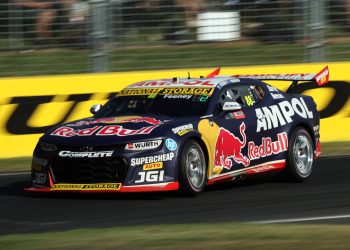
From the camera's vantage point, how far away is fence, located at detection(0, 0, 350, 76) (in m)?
15.5

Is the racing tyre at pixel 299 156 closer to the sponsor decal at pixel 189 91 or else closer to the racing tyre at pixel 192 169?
the sponsor decal at pixel 189 91

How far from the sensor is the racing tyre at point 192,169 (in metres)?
10.0

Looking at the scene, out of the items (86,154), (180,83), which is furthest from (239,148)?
(86,154)

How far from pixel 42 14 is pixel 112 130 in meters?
6.03

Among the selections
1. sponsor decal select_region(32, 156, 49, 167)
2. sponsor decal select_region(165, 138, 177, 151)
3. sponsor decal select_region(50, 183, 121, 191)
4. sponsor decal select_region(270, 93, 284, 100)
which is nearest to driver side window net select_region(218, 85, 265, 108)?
sponsor decal select_region(270, 93, 284, 100)

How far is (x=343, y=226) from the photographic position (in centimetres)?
784

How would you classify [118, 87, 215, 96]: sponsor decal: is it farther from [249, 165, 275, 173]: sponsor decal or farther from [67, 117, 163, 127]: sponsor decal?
[249, 165, 275, 173]: sponsor decal

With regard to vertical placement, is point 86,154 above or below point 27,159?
above

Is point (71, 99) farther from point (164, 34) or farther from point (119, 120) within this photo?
point (119, 120)

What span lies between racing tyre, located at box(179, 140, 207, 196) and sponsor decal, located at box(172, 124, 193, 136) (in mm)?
121

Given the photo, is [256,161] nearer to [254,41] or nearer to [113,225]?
[113,225]

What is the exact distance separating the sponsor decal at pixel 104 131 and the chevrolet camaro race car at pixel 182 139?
0.01 meters

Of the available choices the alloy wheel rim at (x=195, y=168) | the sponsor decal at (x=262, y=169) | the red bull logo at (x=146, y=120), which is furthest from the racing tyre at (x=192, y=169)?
the sponsor decal at (x=262, y=169)

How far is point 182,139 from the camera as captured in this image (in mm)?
10031
